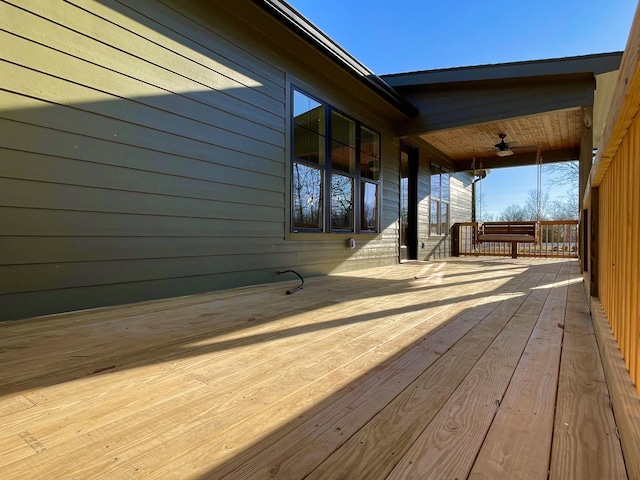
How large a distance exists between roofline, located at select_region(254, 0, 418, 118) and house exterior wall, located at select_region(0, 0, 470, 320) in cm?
15

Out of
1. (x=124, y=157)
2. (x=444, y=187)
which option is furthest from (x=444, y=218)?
(x=124, y=157)

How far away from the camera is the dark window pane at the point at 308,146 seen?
159 inches

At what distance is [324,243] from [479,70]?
3.36 m

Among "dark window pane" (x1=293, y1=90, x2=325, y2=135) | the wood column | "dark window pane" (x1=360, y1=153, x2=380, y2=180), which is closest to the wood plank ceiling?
"dark window pane" (x1=360, y1=153, x2=380, y2=180)

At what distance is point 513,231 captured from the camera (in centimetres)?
769

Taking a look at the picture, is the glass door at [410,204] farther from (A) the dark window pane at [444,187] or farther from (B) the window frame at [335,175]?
(B) the window frame at [335,175]

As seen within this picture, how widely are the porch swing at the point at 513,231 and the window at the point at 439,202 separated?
826mm

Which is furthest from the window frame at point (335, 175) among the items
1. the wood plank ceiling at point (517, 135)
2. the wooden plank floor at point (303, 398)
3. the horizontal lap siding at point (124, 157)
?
the wooden plank floor at point (303, 398)

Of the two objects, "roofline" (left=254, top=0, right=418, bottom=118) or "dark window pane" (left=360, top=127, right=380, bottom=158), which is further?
"dark window pane" (left=360, top=127, right=380, bottom=158)

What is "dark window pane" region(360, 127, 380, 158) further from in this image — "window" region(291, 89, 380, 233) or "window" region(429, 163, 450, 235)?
"window" region(429, 163, 450, 235)

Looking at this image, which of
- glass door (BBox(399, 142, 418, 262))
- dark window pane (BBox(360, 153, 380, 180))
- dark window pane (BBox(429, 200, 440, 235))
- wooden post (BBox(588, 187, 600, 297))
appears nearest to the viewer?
wooden post (BBox(588, 187, 600, 297))

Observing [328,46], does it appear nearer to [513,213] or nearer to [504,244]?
[504,244]

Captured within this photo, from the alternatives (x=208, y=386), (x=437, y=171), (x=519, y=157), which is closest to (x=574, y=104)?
(x=437, y=171)

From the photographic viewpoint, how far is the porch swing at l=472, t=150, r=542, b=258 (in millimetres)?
7402
